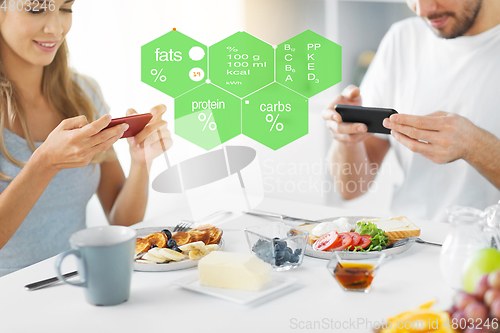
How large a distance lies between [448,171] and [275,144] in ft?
5.56

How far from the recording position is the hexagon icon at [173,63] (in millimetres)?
2988

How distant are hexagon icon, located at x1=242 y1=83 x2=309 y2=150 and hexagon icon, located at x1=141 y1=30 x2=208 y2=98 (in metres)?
0.42

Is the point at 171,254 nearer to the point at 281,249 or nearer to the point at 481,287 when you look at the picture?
the point at 281,249

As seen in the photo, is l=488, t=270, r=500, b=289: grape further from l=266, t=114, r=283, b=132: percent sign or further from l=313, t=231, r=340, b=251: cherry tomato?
l=266, t=114, r=283, b=132: percent sign

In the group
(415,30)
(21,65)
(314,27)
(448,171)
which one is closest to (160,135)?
(21,65)

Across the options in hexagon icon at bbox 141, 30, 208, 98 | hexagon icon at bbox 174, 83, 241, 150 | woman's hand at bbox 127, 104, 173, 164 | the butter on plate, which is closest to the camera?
the butter on plate

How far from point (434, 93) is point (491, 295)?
1427 mm

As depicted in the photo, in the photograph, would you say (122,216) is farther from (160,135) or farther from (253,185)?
(253,185)

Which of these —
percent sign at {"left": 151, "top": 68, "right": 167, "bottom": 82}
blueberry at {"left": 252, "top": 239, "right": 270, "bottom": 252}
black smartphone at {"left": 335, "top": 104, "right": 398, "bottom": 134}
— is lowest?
blueberry at {"left": 252, "top": 239, "right": 270, "bottom": 252}

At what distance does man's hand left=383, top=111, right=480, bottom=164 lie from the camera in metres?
1.21

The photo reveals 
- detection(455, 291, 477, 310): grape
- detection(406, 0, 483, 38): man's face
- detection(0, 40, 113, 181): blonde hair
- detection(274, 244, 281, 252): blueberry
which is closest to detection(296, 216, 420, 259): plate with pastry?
detection(274, 244, 281, 252): blueberry

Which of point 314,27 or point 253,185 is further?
point 314,27

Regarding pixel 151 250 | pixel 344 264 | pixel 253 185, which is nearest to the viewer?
pixel 344 264

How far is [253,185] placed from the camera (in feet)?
3.83
